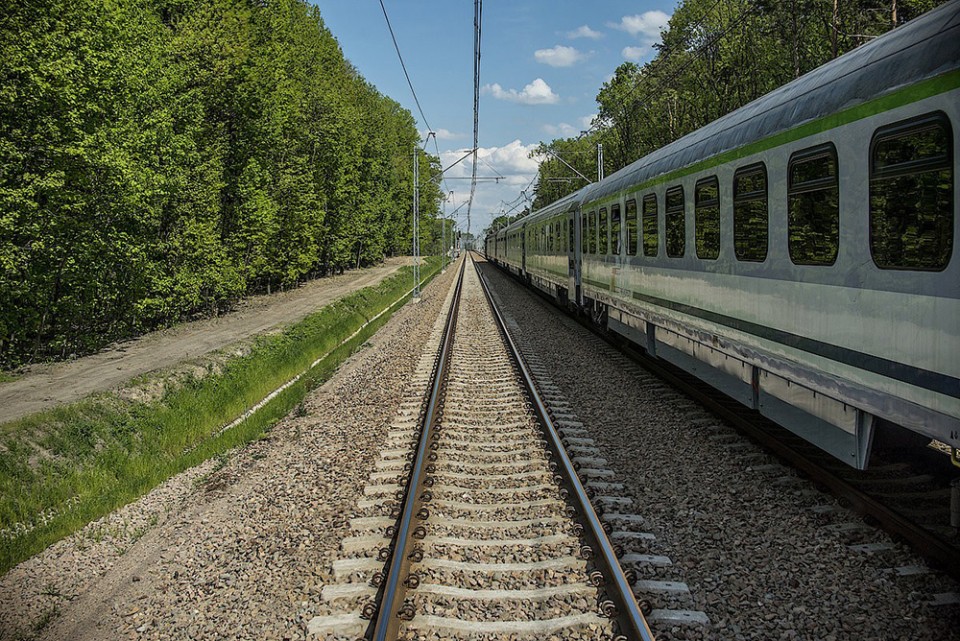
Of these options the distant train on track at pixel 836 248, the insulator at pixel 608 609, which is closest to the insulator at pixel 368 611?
→ the insulator at pixel 608 609

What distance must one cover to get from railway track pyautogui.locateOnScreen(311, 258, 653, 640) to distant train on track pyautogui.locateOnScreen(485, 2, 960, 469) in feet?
6.39

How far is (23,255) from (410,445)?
9394mm

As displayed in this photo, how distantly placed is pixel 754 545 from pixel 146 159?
15.8 meters

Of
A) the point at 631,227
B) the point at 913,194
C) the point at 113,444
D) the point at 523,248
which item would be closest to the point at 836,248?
the point at 913,194

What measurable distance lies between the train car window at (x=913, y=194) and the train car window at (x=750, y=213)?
6.13ft

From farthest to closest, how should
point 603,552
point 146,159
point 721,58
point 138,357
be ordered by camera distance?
point 721,58, point 146,159, point 138,357, point 603,552

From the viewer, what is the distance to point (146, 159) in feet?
53.6

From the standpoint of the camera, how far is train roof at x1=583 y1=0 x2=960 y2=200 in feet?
14.1

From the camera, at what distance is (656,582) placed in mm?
4527

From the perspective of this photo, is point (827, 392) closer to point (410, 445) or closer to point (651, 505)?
point (651, 505)

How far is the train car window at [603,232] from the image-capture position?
14.4 m

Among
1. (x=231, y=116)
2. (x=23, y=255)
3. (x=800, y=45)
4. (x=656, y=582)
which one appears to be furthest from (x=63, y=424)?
(x=800, y=45)

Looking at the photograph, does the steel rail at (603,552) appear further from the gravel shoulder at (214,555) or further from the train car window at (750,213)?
the train car window at (750,213)

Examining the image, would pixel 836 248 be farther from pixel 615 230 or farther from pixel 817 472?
pixel 615 230
